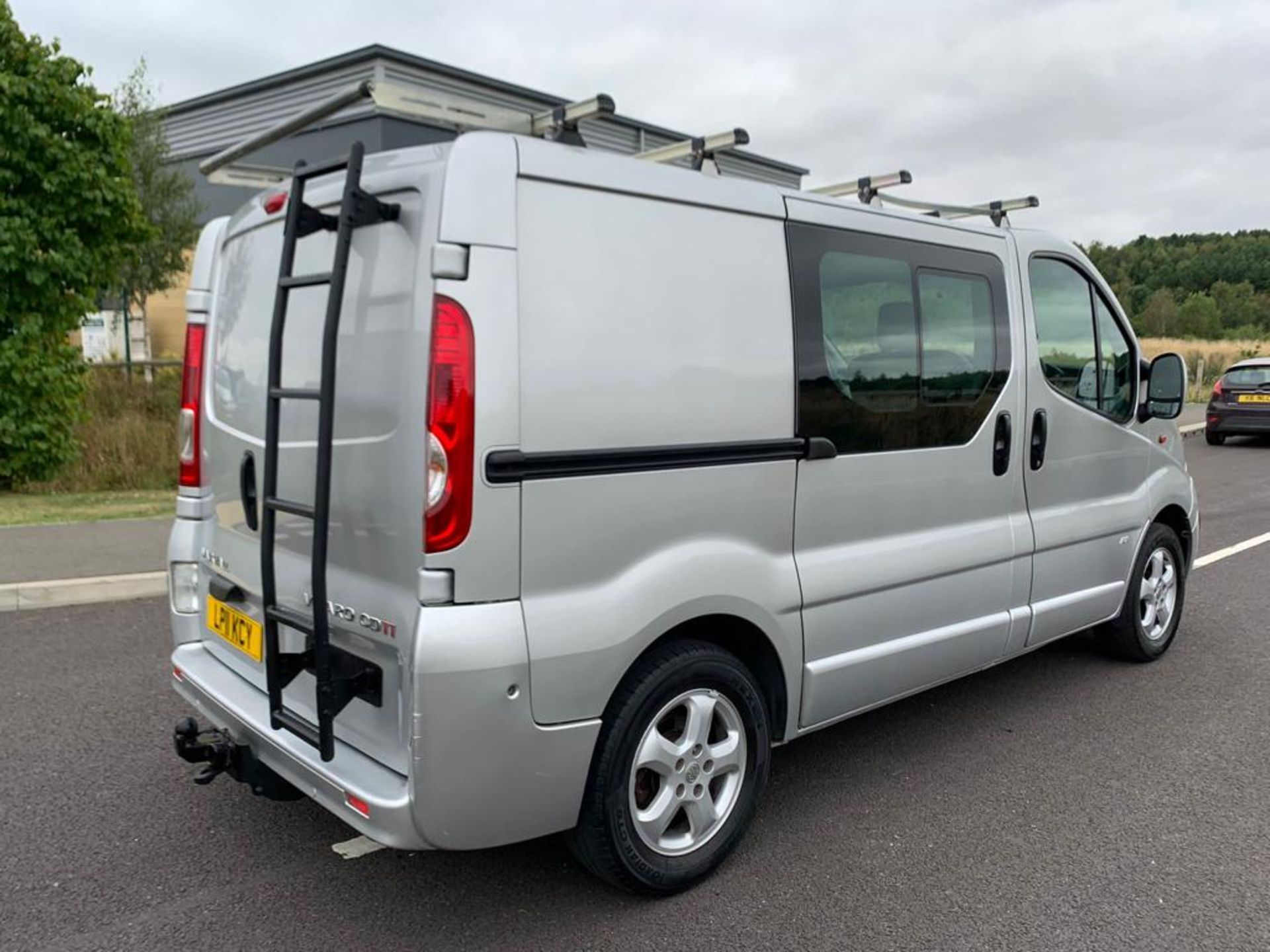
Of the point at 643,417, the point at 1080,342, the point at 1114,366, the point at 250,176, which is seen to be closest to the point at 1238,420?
the point at 1114,366

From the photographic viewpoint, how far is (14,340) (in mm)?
9484

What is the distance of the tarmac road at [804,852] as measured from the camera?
9.16 ft

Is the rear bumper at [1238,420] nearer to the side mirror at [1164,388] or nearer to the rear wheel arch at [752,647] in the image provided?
the side mirror at [1164,388]

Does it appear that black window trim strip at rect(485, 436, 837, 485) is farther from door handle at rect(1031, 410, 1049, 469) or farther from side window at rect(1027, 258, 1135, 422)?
side window at rect(1027, 258, 1135, 422)

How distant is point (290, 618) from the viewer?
2.65 meters

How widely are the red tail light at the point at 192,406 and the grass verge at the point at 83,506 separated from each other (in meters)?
5.44

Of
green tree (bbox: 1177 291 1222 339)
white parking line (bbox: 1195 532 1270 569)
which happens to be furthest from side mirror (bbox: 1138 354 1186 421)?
green tree (bbox: 1177 291 1222 339)

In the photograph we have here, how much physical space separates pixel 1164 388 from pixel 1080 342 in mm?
705

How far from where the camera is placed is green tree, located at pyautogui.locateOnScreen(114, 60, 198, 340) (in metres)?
20.6

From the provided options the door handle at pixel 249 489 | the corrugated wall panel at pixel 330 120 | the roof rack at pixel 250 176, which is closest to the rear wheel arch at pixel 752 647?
the door handle at pixel 249 489

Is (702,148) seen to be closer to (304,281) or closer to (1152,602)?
(304,281)

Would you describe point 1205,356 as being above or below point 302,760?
above

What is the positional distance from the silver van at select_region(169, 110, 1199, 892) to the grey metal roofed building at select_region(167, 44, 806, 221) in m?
12.2

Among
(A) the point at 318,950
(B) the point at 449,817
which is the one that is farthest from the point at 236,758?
(B) the point at 449,817
